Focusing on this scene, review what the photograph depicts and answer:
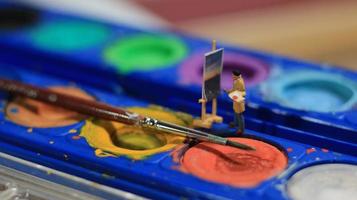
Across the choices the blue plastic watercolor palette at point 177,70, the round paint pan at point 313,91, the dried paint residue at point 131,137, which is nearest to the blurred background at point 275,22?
the blue plastic watercolor palette at point 177,70

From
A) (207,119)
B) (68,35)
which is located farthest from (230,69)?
(68,35)

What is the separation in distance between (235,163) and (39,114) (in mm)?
257

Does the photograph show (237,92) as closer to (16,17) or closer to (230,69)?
(230,69)

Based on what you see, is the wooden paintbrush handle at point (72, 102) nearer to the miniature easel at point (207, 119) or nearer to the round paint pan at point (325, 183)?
the miniature easel at point (207, 119)

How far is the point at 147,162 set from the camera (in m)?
0.62

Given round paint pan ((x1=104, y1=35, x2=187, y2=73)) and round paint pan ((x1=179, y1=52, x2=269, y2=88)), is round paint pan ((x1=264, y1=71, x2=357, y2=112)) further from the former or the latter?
round paint pan ((x1=104, y1=35, x2=187, y2=73))

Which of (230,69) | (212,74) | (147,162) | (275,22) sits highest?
(275,22)

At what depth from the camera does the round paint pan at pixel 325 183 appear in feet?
1.91

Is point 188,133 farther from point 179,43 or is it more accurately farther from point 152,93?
point 179,43

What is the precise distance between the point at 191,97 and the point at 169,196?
200 mm

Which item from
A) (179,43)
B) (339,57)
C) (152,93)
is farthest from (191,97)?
(339,57)

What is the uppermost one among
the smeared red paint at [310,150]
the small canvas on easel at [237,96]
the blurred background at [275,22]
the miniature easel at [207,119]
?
the blurred background at [275,22]

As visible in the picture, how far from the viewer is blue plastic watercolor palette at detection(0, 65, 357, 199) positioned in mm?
580

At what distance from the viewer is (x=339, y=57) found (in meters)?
1.56
